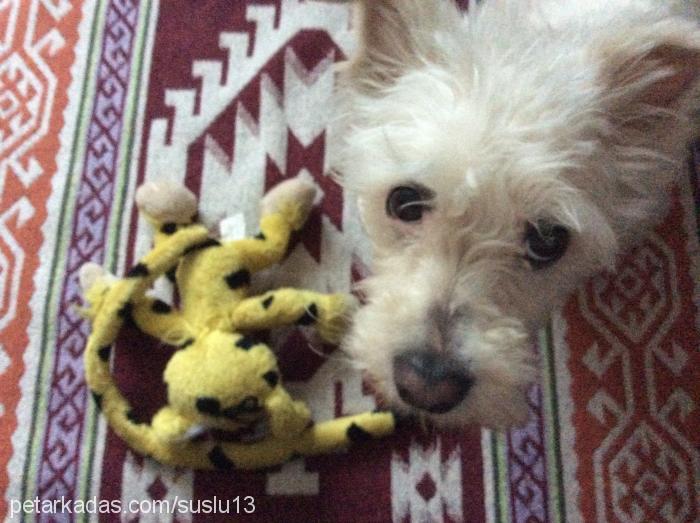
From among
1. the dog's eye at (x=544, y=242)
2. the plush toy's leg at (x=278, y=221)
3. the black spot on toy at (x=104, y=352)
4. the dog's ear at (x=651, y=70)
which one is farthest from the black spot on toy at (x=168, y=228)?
the dog's ear at (x=651, y=70)

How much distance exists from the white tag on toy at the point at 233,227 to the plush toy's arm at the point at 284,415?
1.21 feet

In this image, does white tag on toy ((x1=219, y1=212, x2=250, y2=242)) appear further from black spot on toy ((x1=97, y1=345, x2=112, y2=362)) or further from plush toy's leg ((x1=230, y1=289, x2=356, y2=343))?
black spot on toy ((x1=97, y1=345, x2=112, y2=362))

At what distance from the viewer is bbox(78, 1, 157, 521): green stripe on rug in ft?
4.18

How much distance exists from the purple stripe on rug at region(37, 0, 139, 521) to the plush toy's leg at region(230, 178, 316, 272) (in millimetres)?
323

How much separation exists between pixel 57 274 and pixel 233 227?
35 centimetres

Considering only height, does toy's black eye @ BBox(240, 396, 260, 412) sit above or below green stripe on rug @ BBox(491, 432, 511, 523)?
above

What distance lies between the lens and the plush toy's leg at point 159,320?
126 cm

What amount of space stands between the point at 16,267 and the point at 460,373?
0.93m

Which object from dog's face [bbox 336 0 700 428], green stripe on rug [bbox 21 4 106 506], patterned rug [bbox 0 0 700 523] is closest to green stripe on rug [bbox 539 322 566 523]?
patterned rug [bbox 0 0 700 523]

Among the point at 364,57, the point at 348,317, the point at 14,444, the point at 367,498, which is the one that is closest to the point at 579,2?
the point at 364,57

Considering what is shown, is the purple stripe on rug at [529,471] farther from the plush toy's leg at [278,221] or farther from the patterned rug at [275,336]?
the plush toy's leg at [278,221]

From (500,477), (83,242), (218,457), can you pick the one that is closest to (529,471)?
(500,477)

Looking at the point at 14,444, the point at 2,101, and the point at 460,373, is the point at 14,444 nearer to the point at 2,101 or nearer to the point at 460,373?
the point at 2,101

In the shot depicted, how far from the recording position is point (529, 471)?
50.8 inches
